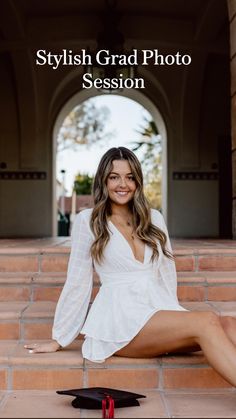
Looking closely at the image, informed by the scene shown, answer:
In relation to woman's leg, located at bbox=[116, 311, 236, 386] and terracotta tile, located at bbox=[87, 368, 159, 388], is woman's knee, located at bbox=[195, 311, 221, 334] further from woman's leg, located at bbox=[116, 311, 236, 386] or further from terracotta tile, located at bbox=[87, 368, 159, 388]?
terracotta tile, located at bbox=[87, 368, 159, 388]

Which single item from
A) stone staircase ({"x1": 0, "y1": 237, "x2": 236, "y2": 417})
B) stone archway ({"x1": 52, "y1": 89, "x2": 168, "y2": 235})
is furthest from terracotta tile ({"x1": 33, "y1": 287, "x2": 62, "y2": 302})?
stone archway ({"x1": 52, "y1": 89, "x2": 168, "y2": 235})

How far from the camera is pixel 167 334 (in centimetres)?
284

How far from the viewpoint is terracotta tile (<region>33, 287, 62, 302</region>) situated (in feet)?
12.9

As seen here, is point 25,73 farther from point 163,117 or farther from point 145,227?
point 145,227

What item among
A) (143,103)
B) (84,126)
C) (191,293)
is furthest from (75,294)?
(84,126)

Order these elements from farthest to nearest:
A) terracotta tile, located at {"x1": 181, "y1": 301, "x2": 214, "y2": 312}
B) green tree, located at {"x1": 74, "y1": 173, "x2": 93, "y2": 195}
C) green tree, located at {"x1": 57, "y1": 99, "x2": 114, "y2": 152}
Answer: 1. green tree, located at {"x1": 74, "y1": 173, "x2": 93, "y2": 195}
2. green tree, located at {"x1": 57, "y1": 99, "x2": 114, "y2": 152}
3. terracotta tile, located at {"x1": 181, "y1": 301, "x2": 214, "y2": 312}

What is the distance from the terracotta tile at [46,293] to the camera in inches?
155

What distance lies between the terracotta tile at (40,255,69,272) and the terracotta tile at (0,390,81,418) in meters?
1.44

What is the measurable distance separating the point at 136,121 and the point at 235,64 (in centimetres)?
1952

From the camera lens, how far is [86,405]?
8.52 feet

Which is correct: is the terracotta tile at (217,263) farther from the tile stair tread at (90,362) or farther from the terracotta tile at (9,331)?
the terracotta tile at (9,331)

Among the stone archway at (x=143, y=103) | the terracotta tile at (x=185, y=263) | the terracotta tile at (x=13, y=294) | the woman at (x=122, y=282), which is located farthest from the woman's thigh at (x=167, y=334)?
the stone archway at (x=143, y=103)

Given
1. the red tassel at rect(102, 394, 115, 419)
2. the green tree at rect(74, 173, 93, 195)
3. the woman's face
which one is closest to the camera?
the red tassel at rect(102, 394, 115, 419)

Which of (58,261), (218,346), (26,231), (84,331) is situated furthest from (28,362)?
(26,231)
